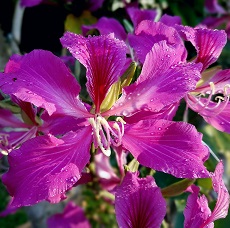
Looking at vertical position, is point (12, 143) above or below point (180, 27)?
below

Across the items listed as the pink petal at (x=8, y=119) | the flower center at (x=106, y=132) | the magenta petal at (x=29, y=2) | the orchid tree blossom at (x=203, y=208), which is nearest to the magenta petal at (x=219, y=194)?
the orchid tree blossom at (x=203, y=208)

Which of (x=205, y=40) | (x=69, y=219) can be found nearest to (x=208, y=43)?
(x=205, y=40)

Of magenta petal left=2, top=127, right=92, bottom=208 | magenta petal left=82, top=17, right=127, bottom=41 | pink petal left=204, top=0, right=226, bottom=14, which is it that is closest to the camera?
magenta petal left=2, top=127, right=92, bottom=208

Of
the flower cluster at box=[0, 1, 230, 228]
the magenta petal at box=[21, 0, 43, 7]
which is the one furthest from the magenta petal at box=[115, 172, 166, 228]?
the magenta petal at box=[21, 0, 43, 7]

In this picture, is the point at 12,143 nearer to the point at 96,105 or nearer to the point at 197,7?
the point at 96,105

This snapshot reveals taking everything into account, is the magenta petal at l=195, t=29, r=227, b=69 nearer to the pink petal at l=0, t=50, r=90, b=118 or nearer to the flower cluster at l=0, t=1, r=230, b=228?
the flower cluster at l=0, t=1, r=230, b=228

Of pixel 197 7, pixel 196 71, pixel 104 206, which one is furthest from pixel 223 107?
pixel 104 206

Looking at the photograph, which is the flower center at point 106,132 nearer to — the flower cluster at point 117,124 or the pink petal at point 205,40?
the flower cluster at point 117,124
